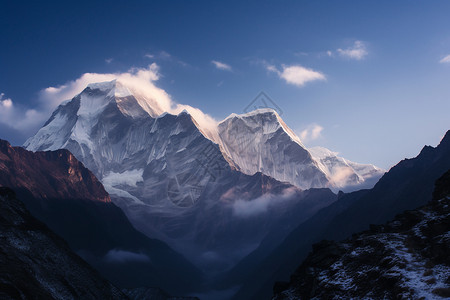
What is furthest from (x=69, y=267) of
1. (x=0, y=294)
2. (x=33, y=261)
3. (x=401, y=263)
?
(x=401, y=263)

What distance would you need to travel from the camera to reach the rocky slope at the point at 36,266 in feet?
268

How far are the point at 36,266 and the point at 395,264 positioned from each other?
9725 centimetres

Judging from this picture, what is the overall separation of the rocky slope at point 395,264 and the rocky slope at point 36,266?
56735 millimetres

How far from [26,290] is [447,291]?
A: 257 ft

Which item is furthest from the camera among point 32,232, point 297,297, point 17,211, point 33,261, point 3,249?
point 17,211

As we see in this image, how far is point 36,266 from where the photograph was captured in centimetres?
10506

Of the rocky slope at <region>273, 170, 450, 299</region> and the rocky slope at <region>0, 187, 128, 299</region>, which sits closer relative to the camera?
the rocky slope at <region>273, 170, 450, 299</region>

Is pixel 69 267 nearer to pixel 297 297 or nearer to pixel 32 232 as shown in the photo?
pixel 32 232

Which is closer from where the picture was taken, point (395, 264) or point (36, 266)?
point (395, 264)

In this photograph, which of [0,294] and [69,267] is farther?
[69,267]

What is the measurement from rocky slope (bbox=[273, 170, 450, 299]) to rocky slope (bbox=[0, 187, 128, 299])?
56.7 meters

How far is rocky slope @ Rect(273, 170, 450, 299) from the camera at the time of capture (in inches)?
1658

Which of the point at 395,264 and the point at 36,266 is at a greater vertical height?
the point at 36,266

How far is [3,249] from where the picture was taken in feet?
322
